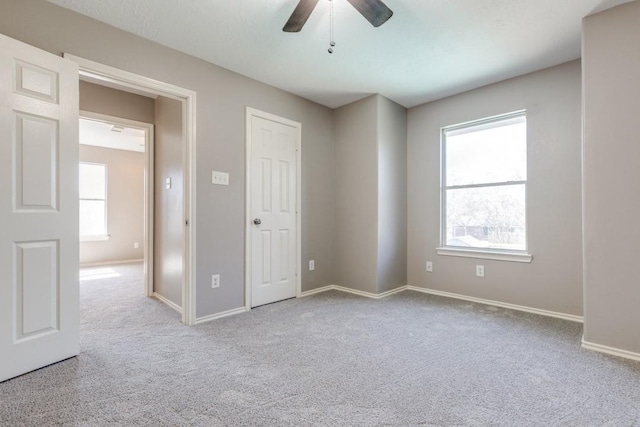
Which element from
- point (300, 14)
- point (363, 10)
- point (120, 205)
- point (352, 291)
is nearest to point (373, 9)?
point (363, 10)

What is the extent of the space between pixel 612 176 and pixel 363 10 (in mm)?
2009

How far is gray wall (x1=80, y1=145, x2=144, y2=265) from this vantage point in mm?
6109

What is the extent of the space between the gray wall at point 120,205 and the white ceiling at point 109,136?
0.21 m

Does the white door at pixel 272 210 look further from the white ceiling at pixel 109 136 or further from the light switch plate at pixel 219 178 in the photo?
the white ceiling at pixel 109 136

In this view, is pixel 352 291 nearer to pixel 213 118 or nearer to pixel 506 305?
pixel 506 305

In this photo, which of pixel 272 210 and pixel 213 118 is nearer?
→ pixel 213 118

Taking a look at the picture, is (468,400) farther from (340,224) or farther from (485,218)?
(340,224)

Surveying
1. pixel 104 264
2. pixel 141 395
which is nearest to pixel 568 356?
pixel 141 395

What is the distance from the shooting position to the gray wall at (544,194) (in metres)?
2.85

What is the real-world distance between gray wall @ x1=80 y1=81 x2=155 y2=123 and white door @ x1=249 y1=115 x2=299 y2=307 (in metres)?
1.52

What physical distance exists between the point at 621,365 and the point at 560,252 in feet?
3.92

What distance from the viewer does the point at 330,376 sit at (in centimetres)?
Answer: 184

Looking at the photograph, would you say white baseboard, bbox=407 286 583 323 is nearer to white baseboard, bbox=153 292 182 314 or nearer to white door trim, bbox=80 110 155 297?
white baseboard, bbox=153 292 182 314

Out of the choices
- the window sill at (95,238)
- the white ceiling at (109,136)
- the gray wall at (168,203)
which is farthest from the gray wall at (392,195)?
the window sill at (95,238)
